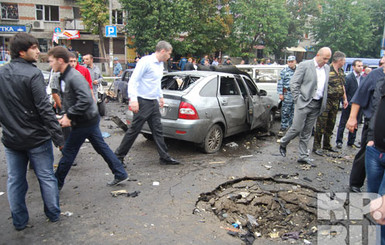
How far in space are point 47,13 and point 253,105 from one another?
114 ft

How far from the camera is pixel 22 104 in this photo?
3.09 meters

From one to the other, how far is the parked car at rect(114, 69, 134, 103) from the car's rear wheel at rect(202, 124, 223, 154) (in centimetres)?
745

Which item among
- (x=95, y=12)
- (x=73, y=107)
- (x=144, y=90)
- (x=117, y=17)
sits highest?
(x=117, y=17)

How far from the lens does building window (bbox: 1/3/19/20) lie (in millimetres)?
32722

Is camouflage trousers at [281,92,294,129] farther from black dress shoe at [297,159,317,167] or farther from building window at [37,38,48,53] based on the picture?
building window at [37,38,48,53]

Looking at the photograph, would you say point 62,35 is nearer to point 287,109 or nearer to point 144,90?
point 287,109

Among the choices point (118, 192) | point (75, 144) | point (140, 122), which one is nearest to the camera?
point (75, 144)

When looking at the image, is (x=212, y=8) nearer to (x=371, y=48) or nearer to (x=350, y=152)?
(x=371, y=48)

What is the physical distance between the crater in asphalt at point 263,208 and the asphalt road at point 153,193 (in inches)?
5.7

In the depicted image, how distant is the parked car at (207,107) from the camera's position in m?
5.86

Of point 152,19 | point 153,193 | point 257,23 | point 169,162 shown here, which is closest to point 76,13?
point 152,19

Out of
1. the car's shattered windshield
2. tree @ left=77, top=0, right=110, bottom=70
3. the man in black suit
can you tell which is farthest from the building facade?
the man in black suit

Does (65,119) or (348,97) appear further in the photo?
(348,97)

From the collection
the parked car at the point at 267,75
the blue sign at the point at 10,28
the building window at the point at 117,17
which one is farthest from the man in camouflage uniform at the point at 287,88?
the blue sign at the point at 10,28
